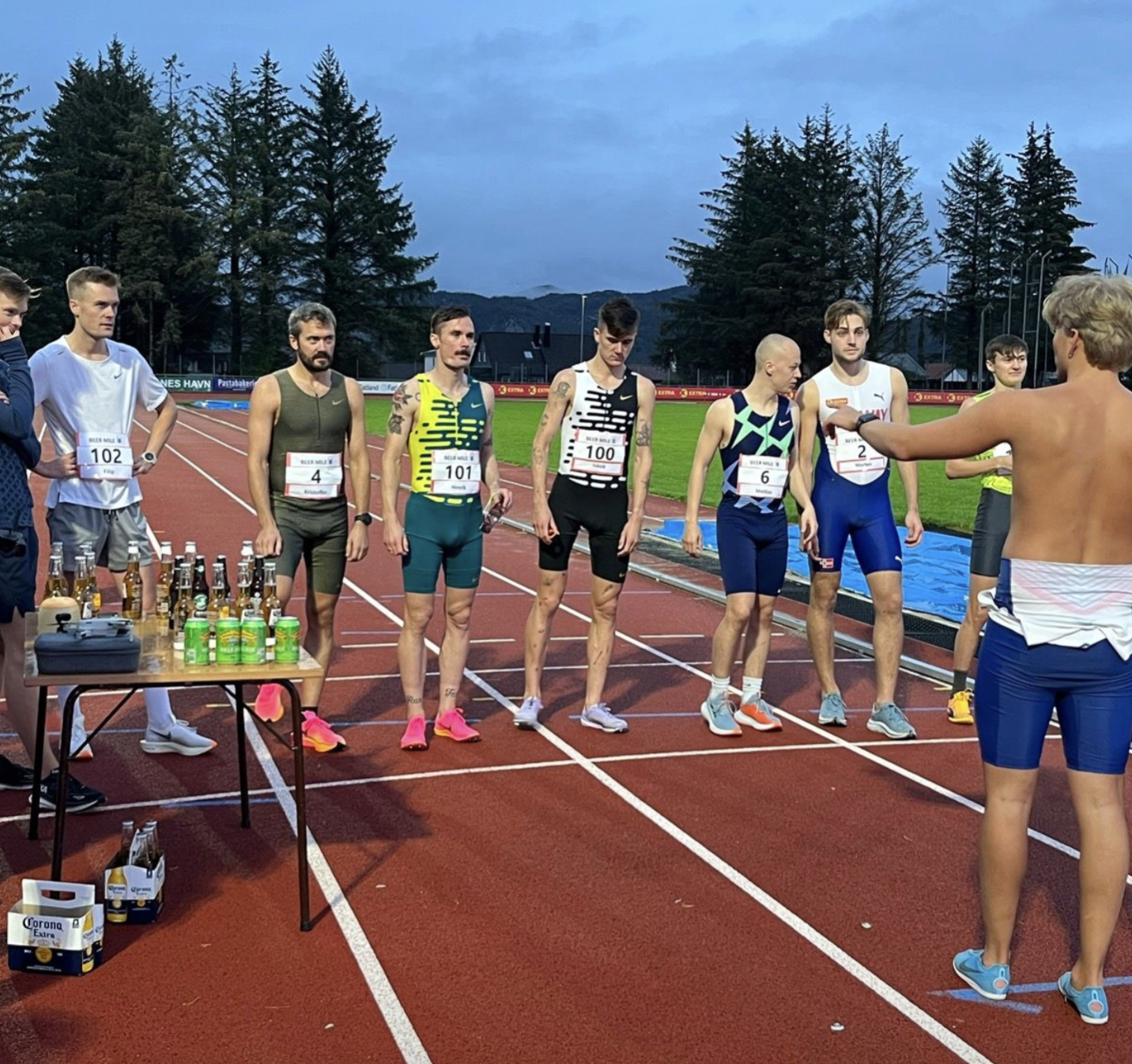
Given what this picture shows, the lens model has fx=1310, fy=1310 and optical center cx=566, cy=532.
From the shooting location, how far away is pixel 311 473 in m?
6.66

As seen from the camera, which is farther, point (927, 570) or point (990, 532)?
point (927, 570)

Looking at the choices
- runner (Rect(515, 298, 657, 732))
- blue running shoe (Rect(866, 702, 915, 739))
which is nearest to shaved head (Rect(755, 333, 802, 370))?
runner (Rect(515, 298, 657, 732))

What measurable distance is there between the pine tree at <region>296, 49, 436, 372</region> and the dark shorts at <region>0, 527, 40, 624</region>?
67901 millimetres

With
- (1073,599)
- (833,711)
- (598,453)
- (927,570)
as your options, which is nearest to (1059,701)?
(1073,599)

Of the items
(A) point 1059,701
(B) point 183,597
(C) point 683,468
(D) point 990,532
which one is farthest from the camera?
(C) point 683,468

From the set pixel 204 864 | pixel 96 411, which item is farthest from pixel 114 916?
pixel 96 411

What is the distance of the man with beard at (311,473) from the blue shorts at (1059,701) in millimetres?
3564

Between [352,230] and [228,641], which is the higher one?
[352,230]

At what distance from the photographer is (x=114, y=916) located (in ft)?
14.4

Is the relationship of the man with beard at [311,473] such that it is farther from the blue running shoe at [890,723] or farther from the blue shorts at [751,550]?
the blue running shoe at [890,723]

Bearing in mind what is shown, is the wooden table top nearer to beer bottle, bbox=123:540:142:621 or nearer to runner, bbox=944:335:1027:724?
beer bottle, bbox=123:540:142:621

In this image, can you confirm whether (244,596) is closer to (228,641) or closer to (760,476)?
(228,641)

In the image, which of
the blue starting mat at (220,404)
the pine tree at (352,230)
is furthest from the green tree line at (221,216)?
the blue starting mat at (220,404)

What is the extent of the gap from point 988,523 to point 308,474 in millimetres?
3756
